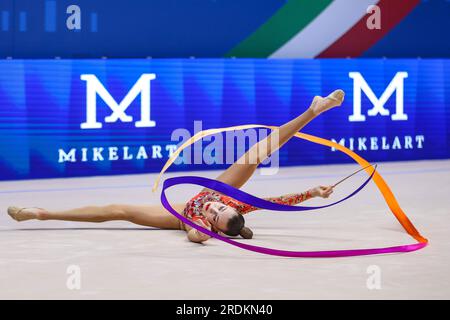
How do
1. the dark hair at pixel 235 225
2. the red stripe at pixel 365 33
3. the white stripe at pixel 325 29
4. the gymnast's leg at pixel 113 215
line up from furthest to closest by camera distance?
the red stripe at pixel 365 33
the white stripe at pixel 325 29
the gymnast's leg at pixel 113 215
the dark hair at pixel 235 225

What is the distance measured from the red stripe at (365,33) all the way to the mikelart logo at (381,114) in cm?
48

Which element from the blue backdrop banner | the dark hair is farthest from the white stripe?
the dark hair

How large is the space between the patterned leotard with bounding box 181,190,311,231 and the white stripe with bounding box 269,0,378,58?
5.85 metres

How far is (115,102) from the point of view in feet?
39.4

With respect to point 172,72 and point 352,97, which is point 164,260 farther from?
point 352,97

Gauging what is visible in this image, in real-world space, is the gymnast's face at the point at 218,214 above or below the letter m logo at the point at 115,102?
below

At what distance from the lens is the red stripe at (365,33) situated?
45.1 ft

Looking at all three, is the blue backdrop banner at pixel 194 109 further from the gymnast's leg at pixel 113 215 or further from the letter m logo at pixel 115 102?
the gymnast's leg at pixel 113 215

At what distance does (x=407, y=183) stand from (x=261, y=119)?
238 centimetres

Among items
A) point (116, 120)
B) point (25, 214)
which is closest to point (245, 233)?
point (25, 214)

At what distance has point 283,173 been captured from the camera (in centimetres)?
1252

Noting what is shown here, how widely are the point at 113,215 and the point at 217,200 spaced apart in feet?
2.74

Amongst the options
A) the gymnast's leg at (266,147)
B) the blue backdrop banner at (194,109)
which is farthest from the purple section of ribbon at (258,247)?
the blue backdrop banner at (194,109)

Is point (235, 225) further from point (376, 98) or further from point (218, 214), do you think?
point (376, 98)
